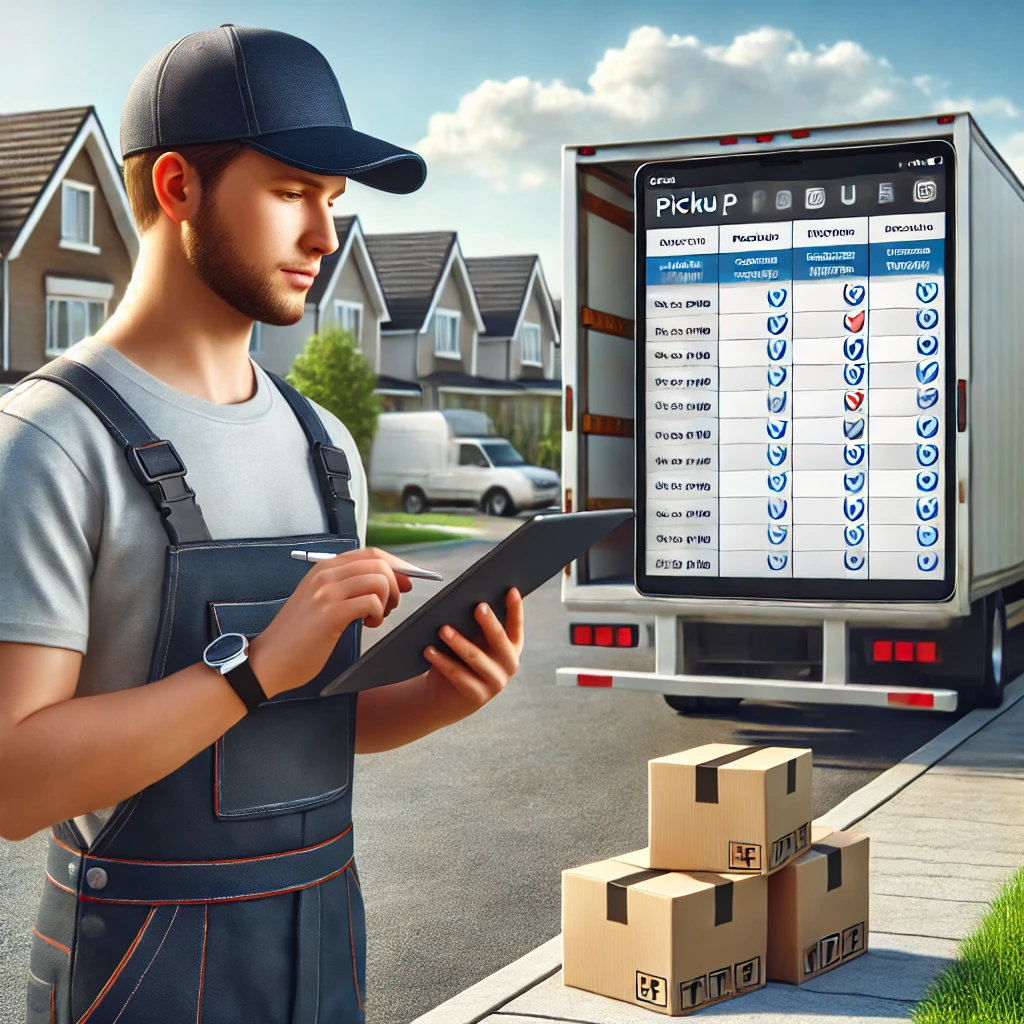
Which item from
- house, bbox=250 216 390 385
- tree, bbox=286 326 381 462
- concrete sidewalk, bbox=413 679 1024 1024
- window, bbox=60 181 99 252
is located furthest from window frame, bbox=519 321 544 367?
concrete sidewalk, bbox=413 679 1024 1024

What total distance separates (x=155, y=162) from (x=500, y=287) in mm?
60327

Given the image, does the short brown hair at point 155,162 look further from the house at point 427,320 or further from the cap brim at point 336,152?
the house at point 427,320

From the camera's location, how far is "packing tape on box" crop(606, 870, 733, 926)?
482 centimetres

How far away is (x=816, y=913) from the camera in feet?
16.5

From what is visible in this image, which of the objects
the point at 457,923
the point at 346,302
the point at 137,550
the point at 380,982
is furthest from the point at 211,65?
the point at 346,302

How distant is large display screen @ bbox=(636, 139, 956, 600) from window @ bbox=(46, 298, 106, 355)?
28194 millimetres

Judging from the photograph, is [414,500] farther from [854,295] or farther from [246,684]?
[246,684]

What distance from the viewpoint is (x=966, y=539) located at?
7.94 m

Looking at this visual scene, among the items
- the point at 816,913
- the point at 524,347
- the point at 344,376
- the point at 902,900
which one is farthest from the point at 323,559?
the point at 524,347

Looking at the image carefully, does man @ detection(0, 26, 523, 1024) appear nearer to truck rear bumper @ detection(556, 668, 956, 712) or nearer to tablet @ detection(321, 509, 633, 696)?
tablet @ detection(321, 509, 633, 696)

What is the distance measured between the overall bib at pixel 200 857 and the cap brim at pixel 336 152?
14.1 inches

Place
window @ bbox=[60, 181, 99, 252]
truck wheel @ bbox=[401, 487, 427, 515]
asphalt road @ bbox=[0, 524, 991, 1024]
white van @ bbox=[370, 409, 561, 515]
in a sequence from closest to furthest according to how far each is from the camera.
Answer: asphalt road @ bbox=[0, 524, 991, 1024], window @ bbox=[60, 181, 99, 252], white van @ bbox=[370, 409, 561, 515], truck wheel @ bbox=[401, 487, 427, 515]

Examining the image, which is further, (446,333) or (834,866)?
(446,333)

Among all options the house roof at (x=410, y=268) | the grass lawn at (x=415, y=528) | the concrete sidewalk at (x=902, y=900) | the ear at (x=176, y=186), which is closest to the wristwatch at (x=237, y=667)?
the ear at (x=176, y=186)
